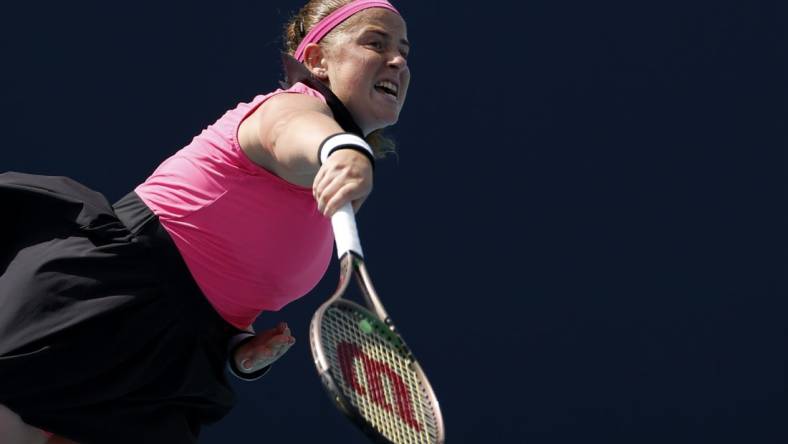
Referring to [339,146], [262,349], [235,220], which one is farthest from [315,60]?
[339,146]

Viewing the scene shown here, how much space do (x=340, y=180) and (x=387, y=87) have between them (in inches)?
24.2

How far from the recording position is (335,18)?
7.09 feet

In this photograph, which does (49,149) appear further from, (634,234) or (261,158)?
(261,158)

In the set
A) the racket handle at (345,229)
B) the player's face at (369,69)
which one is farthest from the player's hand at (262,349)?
the racket handle at (345,229)

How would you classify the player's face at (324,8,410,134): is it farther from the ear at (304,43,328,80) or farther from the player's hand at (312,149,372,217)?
the player's hand at (312,149,372,217)

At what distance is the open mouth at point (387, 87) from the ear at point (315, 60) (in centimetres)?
11

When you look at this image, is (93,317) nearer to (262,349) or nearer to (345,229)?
(262,349)

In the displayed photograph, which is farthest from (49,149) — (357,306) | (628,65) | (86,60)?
(357,306)

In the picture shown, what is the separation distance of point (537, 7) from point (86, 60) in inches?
59.8

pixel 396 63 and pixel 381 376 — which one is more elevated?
pixel 396 63

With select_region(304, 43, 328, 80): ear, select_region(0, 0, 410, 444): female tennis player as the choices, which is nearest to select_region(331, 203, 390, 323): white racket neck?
select_region(0, 0, 410, 444): female tennis player

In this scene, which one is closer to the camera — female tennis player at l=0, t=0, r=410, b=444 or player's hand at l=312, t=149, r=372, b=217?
player's hand at l=312, t=149, r=372, b=217

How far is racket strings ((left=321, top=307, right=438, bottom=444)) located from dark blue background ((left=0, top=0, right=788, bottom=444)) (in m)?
2.27

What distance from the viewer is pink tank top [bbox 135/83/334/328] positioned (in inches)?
77.0
